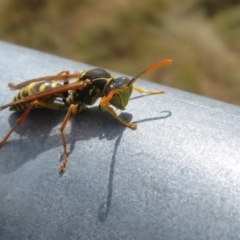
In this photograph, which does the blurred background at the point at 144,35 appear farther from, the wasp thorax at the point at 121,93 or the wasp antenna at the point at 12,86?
the wasp antenna at the point at 12,86

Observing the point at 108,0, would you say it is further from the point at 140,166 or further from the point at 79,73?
the point at 140,166

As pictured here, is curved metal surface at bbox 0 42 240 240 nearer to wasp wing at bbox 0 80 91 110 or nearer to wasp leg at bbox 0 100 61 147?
wasp leg at bbox 0 100 61 147

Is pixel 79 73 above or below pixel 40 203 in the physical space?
above

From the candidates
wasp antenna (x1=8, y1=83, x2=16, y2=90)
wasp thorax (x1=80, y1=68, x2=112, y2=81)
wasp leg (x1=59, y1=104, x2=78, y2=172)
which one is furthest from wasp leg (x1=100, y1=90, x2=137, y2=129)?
wasp antenna (x1=8, y1=83, x2=16, y2=90)

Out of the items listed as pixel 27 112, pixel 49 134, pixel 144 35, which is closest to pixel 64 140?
pixel 49 134

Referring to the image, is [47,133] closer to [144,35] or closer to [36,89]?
[36,89]

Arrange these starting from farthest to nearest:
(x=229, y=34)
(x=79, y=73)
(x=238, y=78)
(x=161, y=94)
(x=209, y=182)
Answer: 1. (x=229, y=34)
2. (x=238, y=78)
3. (x=79, y=73)
4. (x=161, y=94)
5. (x=209, y=182)

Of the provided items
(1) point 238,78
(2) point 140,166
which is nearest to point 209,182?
(2) point 140,166
